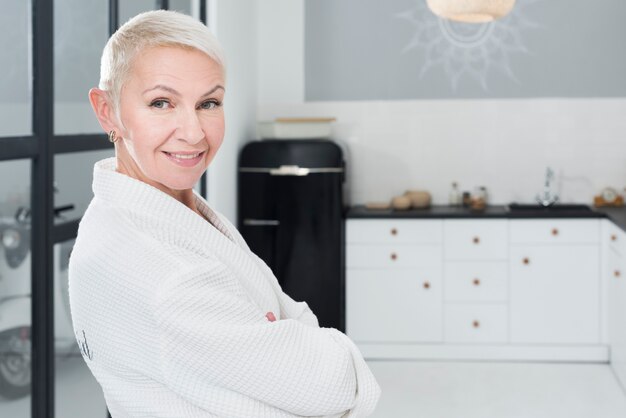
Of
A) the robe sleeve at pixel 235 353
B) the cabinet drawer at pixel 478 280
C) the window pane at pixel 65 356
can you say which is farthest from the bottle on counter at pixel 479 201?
the robe sleeve at pixel 235 353

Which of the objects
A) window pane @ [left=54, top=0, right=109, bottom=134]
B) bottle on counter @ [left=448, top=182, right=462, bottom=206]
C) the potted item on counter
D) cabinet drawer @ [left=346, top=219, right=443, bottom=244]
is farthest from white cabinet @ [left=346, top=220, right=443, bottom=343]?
window pane @ [left=54, top=0, right=109, bottom=134]

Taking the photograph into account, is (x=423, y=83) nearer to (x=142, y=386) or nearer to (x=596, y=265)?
(x=596, y=265)

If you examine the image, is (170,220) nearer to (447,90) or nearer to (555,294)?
(555,294)

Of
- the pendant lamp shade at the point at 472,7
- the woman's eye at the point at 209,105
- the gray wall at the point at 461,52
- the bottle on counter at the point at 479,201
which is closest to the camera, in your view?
the woman's eye at the point at 209,105

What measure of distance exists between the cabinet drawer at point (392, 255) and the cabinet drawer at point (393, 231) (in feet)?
0.12

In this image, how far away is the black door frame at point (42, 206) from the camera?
105 inches

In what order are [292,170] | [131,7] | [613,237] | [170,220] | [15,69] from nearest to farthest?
[170,220] < [15,69] < [131,7] < [613,237] < [292,170]

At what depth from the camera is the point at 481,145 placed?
5.70 meters

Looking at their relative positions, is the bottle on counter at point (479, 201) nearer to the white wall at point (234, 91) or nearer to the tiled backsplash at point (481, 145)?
the tiled backsplash at point (481, 145)

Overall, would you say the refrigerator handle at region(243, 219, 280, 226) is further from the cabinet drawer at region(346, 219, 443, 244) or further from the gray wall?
the gray wall

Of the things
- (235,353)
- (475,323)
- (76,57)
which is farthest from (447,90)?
(235,353)

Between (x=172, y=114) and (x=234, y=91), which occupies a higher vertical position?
(x=234, y=91)

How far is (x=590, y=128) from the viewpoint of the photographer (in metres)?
5.62

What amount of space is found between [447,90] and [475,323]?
150 centimetres
